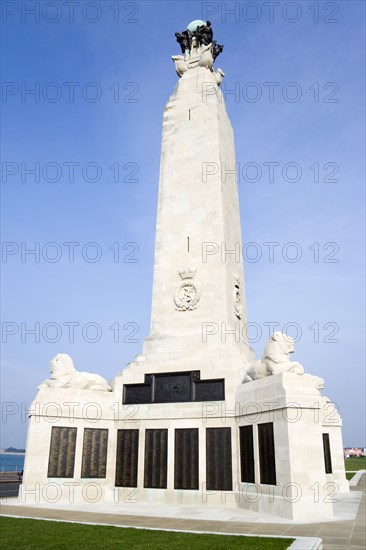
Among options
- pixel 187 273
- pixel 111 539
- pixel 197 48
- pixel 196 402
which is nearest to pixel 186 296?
pixel 187 273

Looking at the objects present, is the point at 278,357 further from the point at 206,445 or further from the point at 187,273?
the point at 187,273

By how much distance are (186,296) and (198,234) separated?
3582mm

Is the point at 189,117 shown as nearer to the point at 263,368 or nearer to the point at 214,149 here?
the point at 214,149

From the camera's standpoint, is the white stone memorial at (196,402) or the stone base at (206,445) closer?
the stone base at (206,445)

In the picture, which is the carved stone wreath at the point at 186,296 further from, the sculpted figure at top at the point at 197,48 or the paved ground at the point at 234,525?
the sculpted figure at top at the point at 197,48

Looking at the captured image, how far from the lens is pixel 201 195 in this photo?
84.8ft

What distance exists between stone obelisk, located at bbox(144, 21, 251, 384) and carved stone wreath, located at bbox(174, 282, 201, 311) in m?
0.05

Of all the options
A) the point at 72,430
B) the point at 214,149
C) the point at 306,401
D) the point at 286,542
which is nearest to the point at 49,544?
the point at 286,542

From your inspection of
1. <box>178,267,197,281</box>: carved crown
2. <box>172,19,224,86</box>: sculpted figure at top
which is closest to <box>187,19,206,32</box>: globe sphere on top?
<box>172,19,224,86</box>: sculpted figure at top

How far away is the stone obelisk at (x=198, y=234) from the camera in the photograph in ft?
75.8

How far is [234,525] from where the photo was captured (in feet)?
45.6

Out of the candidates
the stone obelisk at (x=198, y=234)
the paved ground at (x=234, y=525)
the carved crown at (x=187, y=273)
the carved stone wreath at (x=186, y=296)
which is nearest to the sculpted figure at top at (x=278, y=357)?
the stone obelisk at (x=198, y=234)

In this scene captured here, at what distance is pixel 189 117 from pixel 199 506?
21.6 metres

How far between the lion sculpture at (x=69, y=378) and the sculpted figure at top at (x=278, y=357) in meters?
8.96
